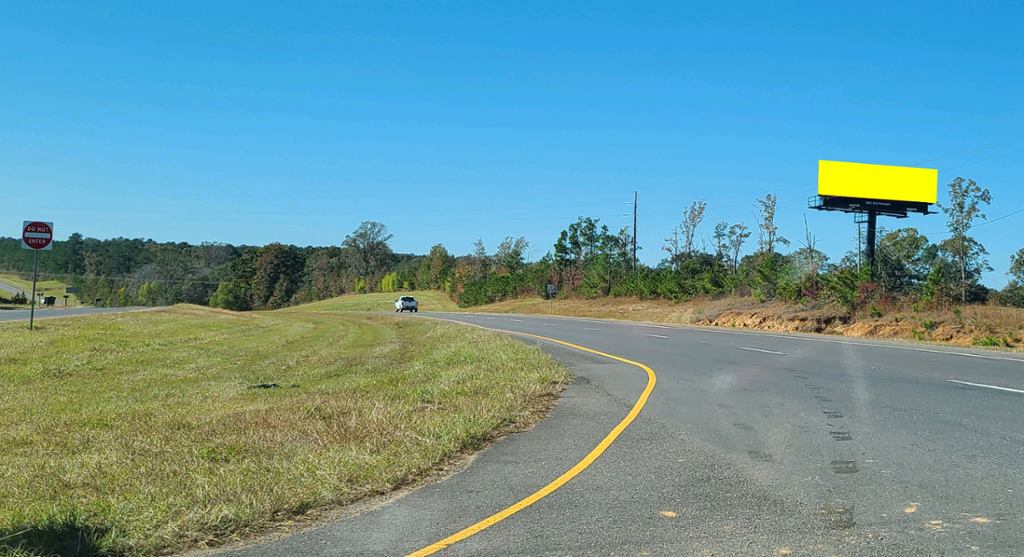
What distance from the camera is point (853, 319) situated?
34812 millimetres

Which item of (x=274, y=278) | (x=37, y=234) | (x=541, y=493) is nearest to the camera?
(x=541, y=493)

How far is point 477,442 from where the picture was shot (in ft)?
28.1

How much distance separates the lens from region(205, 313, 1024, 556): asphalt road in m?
5.21

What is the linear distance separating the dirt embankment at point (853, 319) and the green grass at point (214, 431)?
1728cm

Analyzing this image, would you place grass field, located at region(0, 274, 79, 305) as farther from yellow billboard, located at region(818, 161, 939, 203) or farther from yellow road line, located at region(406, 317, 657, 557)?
yellow road line, located at region(406, 317, 657, 557)

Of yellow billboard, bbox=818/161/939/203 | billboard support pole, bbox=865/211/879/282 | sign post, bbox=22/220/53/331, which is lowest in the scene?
sign post, bbox=22/220/53/331

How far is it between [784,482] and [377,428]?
466cm

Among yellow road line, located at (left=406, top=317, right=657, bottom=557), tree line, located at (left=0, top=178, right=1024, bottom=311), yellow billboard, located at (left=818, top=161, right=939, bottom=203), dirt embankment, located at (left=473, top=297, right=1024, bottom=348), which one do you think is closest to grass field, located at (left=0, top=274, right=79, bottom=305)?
tree line, located at (left=0, top=178, right=1024, bottom=311)

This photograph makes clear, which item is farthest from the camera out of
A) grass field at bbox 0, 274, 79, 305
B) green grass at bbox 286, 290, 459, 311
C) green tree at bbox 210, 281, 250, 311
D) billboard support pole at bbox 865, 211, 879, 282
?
green tree at bbox 210, 281, 250, 311

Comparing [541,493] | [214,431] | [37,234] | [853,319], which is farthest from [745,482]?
[853,319]

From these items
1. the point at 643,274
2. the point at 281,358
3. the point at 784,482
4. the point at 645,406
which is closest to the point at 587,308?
the point at 643,274

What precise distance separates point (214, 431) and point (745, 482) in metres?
6.41

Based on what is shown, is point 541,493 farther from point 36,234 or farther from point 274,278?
point 274,278

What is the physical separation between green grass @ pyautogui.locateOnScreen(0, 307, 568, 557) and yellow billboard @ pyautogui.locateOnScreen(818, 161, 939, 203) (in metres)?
34.6
